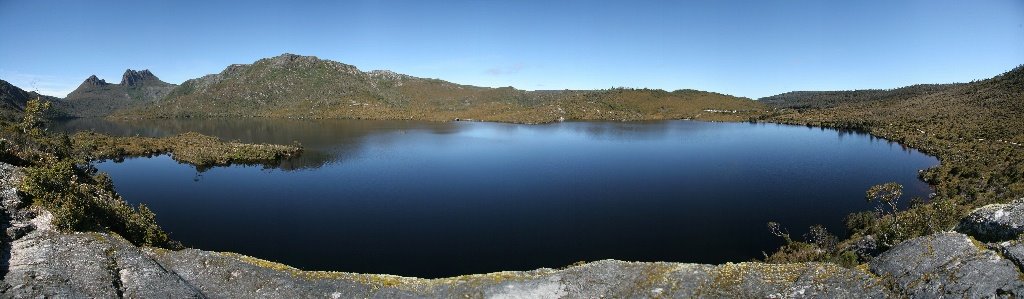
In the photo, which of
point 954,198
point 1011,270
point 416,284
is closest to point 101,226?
point 416,284

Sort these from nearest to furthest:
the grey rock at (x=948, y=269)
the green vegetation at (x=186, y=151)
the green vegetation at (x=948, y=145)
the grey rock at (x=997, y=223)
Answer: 1. the grey rock at (x=948, y=269)
2. the grey rock at (x=997, y=223)
3. the green vegetation at (x=948, y=145)
4. the green vegetation at (x=186, y=151)

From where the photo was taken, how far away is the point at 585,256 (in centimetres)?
3416

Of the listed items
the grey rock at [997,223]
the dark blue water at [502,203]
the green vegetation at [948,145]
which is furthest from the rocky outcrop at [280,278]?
the dark blue water at [502,203]

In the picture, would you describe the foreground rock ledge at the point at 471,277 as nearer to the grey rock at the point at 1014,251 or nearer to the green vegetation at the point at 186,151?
the grey rock at the point at 1014,251

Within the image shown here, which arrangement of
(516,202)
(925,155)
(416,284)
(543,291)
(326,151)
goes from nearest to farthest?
(543,291) < (416,284) < (516,202) < (925,155) < (326,151)

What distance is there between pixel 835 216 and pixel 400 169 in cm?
5538

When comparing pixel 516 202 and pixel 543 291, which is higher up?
pixel 543 291

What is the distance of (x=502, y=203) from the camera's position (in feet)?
160

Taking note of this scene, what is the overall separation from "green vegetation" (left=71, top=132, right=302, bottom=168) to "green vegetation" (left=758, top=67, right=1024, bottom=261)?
79923 millimetres

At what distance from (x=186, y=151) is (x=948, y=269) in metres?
101

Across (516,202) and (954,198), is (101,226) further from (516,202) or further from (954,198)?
(954,198)

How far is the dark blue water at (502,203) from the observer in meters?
35.2

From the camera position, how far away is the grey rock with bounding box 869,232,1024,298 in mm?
10156

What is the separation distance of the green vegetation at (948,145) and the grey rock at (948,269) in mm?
4659
